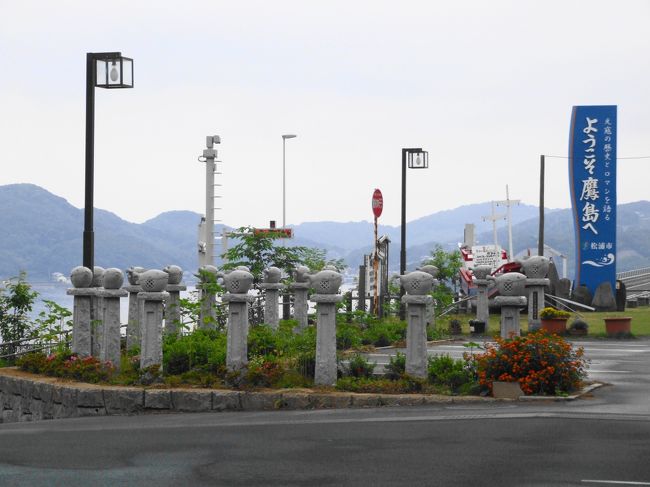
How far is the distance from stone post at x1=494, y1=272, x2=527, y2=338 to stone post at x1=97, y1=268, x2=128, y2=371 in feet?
19.5

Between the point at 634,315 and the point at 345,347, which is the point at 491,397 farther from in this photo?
the point at 634,315

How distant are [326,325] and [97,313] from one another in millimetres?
5151

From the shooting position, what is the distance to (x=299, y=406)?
15.1 metres

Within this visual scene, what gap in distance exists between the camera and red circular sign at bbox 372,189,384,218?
30500mm

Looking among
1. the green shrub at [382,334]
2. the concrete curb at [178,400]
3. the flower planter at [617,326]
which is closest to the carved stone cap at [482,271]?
the green shrub at [382,334]

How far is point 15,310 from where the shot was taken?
22859 millimetres

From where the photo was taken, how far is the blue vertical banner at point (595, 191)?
39.4m

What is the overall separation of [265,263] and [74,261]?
171160 millimetres

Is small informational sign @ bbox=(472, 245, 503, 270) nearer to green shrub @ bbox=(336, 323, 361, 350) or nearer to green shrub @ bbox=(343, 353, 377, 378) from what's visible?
green shrub @ bbox=(336, 323, 361, 350)

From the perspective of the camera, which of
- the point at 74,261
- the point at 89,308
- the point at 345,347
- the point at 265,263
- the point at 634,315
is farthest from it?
the point at 74,261

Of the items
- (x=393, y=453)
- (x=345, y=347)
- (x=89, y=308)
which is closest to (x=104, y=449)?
(x=393, y=453)

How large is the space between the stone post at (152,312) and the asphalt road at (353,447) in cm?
157

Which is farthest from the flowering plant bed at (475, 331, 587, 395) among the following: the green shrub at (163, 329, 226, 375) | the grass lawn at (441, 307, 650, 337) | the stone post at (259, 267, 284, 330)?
the grass lawn at (441, 307, 650, 337)

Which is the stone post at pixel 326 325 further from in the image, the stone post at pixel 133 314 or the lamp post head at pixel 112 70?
the lamp post head at pixel 112 70
